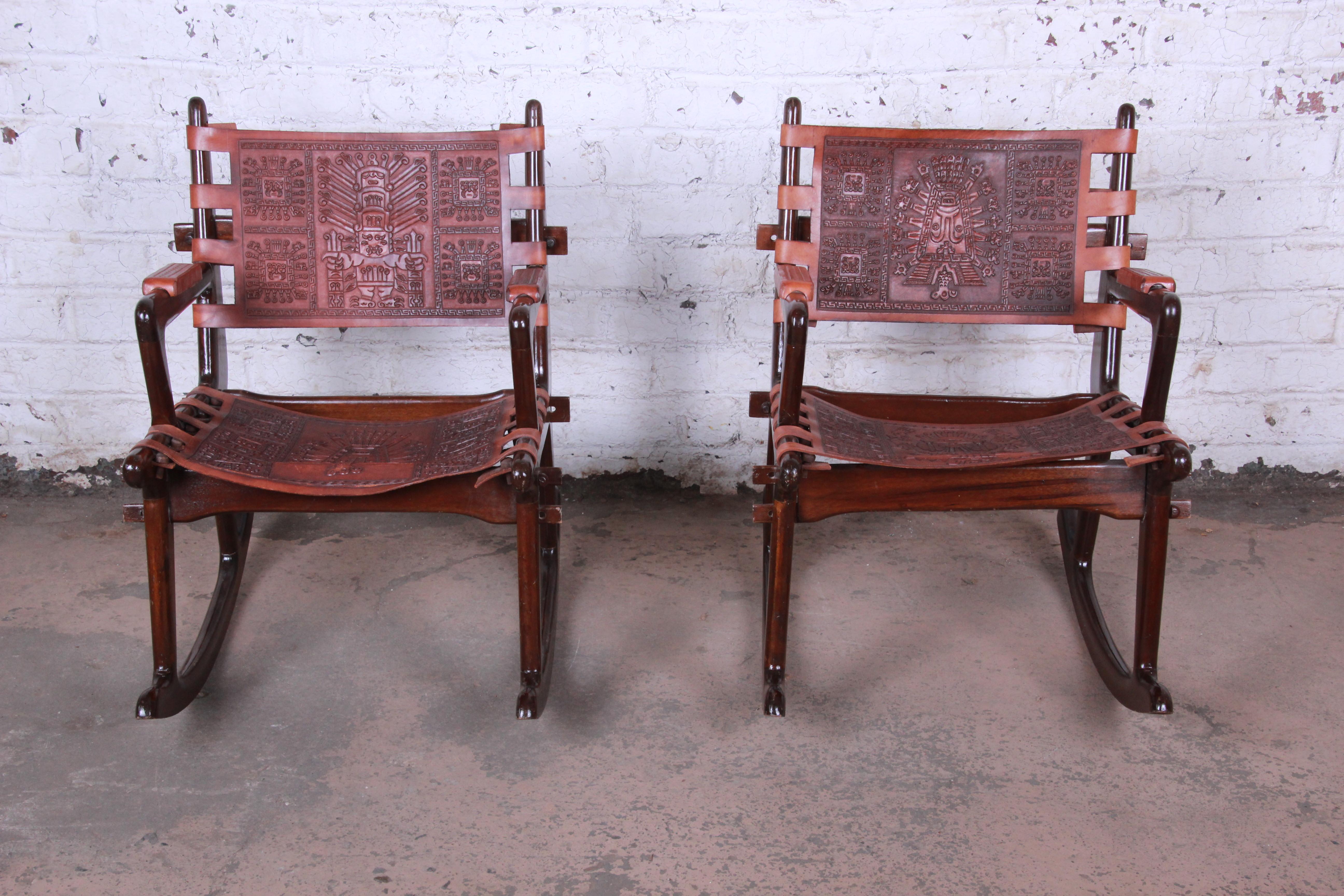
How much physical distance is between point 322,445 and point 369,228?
1.44ft

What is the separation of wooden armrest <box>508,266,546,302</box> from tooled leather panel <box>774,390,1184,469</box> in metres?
0.45

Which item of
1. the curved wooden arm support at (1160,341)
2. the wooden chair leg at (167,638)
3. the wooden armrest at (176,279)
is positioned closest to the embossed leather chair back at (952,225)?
the curved wooden arm support at (1160,341)

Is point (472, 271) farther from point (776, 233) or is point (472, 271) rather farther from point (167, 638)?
point (167, 638)

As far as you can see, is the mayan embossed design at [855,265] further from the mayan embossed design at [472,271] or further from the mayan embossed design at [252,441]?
the mayan embossed design at [252,441]

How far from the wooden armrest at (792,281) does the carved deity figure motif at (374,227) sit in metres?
0.66

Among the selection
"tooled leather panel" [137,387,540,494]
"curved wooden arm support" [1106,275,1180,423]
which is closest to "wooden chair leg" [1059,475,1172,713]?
"curved wooden arm support" [1106,275,1180,423]

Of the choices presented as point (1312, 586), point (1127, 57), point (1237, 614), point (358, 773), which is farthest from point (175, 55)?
point (1312, 586)

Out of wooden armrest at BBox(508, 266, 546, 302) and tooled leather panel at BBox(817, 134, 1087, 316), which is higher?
tooled leather panel at BBox(817, 134, 1087, 316)

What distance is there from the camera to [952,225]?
2008mm

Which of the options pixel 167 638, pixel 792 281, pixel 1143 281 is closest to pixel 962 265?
Answer: pixel 1143 281

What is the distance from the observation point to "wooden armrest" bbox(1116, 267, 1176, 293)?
1801 mm

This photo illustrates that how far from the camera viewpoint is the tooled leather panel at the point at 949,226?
78.0 inches

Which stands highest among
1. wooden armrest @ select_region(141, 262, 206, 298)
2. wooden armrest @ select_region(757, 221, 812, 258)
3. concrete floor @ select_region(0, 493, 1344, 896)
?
wooden armrest @ select_region(757, 221, 812, 258)

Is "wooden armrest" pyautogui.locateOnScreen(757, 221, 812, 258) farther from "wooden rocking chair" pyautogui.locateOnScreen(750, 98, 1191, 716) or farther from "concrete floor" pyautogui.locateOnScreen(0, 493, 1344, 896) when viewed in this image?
"concrete floor" pyautogui.locateOnScreen(0, 493, 1344, 896)
